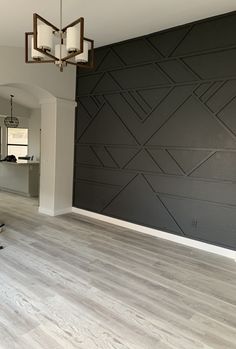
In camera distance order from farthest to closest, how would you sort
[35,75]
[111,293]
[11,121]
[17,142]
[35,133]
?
1. [17,142]
2. [35,133]
3. [11,121]
4. [35,75]
5. [111,293]

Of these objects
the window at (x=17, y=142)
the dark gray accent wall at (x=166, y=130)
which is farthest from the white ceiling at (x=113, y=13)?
the window at (x=17, y=142)

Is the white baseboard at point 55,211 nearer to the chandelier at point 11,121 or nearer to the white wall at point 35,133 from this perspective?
the white wall at point 35,133

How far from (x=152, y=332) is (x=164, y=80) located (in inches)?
135

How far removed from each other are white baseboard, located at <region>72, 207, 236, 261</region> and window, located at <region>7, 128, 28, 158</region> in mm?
5823

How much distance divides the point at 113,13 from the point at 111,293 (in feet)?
11.2

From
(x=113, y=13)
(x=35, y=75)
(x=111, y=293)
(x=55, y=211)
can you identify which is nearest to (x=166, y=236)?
(x=111, y=293)

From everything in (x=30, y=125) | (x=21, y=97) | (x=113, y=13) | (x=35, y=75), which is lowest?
(x=30, y=125)

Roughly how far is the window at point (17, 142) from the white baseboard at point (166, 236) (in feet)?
19.1

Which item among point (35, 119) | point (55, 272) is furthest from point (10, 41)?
Answer: point (35, 119)

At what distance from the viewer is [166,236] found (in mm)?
4266

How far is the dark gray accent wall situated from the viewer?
3.65m

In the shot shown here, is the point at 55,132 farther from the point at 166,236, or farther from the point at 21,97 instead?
the point at 21,97

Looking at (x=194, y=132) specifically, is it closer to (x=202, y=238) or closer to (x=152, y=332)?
(x=202, y=238)

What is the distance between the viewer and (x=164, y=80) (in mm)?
4164
